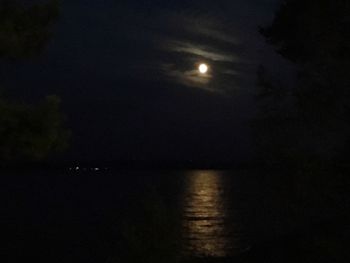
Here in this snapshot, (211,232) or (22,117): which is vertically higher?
(22,117)

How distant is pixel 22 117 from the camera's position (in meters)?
8.77

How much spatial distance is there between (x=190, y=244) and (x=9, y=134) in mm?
37029

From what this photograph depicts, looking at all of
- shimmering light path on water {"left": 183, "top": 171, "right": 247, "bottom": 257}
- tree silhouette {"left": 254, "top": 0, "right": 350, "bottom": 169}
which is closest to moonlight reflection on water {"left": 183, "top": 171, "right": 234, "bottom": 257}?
shimmering light path on water {"left": 183, "top": 171, "right": 247, "bottom": 257}

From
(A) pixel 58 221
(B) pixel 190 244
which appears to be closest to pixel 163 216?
(B) pixel 190 244

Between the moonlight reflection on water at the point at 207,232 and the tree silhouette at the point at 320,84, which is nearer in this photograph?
the tree silhouette at the point at 320,84

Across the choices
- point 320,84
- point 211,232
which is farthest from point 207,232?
point 320,84

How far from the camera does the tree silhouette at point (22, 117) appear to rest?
862cm

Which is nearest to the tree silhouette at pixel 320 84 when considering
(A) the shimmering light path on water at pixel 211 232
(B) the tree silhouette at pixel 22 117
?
(B) the tree silhouette at pixel 22 117

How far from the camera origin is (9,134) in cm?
872

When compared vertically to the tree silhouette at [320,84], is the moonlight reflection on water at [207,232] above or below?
below

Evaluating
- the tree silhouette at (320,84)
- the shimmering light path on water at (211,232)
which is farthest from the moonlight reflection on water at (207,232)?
the tree silhouette at (320,84)

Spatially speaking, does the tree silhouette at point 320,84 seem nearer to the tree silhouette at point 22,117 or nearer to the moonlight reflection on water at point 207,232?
the tree silhouette at point 22,117

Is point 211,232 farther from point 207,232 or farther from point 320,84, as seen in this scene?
point 320,84

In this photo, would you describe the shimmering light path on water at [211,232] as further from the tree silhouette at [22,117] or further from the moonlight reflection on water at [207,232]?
the tree silhouette at [22,117]
